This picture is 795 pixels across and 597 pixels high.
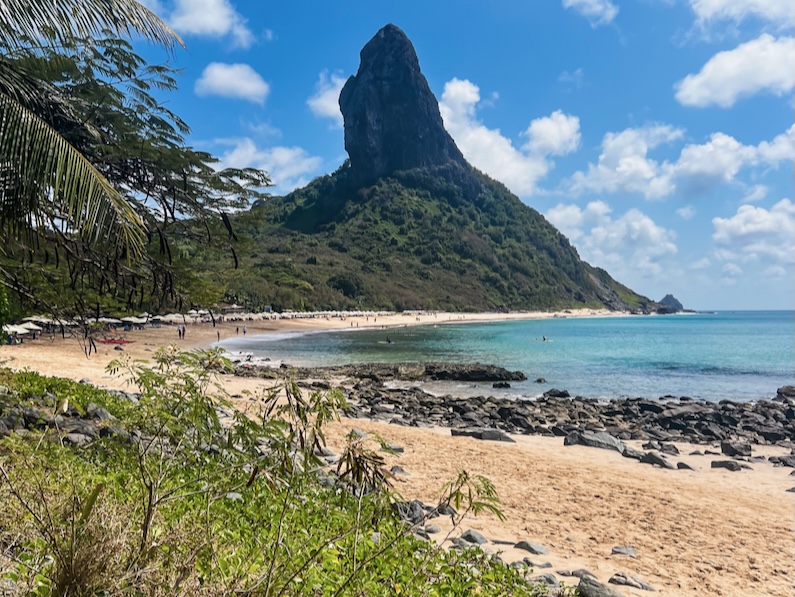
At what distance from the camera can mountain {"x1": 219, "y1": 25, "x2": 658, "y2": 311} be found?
415 ft

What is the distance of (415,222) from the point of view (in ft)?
493

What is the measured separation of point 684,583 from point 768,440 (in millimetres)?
12153

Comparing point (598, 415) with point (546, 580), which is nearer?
point (546, 580)

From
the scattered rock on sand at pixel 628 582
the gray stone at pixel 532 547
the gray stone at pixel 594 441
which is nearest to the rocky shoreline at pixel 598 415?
the gray stone at pixel 594 441

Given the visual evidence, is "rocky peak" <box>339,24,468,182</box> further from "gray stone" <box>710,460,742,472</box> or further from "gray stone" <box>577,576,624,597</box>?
"gray stone" <box>577,576,624,597</box>

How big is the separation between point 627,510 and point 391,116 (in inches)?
6571

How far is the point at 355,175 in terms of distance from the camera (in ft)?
536

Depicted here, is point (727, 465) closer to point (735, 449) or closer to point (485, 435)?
point (735, 449)

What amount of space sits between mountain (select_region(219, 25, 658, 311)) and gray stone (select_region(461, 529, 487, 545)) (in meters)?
102

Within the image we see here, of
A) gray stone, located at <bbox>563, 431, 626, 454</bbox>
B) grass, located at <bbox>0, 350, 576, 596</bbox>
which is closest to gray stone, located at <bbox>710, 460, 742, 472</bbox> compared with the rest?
gray stone, located at <bbox>563, 431, 626, 454</bbox>

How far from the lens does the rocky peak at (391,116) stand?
534 ft

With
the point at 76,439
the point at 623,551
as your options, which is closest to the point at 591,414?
the point at 623,551

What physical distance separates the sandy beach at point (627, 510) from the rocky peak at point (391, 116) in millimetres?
156529

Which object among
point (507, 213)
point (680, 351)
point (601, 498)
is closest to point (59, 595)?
point (601, 498)
